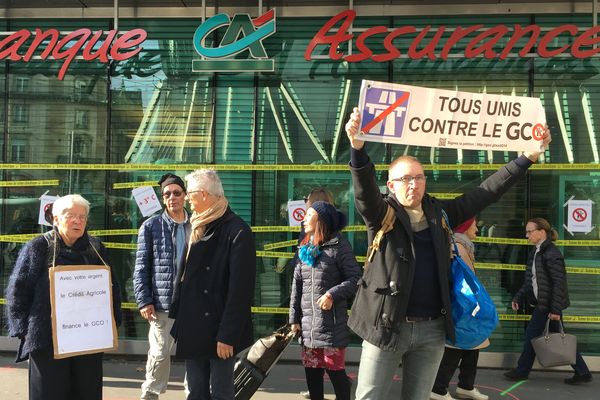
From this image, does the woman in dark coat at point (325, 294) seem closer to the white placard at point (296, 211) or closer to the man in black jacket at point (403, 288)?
the man in black jacket at point (403, 288)

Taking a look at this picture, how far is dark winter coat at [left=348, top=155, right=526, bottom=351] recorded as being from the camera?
10.6 feet

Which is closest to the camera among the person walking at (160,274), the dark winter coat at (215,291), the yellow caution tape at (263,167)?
the dark winter coat at (215,291)

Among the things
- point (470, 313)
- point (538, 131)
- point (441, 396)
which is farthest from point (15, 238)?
point (538, 131)

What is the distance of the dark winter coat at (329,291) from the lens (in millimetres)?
4910

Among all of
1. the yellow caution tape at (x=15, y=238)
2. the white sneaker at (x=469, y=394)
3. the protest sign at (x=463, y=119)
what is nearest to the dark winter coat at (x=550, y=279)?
the white sneaker at (x=469, y=394)

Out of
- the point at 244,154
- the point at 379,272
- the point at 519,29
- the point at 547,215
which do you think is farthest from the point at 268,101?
the point at 379,272

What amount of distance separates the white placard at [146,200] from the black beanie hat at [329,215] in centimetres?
286

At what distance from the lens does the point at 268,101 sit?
7355 millimetres

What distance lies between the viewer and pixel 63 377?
3893mm

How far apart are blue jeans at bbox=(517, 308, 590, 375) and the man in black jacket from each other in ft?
10.9

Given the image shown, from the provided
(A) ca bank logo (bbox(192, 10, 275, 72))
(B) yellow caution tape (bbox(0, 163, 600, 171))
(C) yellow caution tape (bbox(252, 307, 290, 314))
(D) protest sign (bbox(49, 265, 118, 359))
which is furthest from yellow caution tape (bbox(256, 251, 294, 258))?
(D) protest sign (bbox(49, 265, 118, 359))

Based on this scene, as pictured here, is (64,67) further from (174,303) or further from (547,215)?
(547,215)

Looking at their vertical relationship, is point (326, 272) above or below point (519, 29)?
below

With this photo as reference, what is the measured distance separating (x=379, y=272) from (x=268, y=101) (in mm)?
4345
